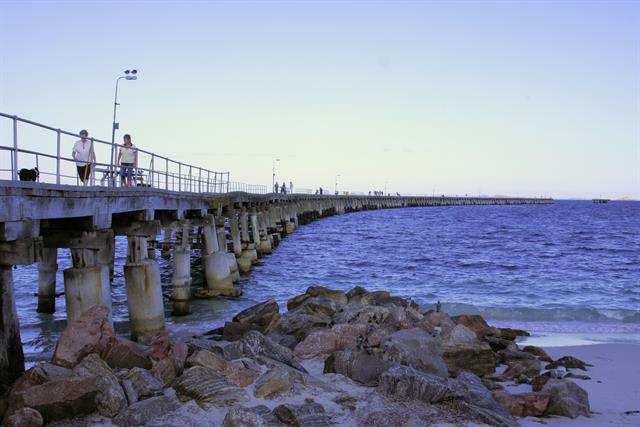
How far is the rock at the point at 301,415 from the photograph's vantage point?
23.3ft

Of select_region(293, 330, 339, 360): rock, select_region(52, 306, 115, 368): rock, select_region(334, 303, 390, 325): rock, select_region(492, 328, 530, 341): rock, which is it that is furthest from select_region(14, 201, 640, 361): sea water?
select_region(293, 330, 339, 360): rock

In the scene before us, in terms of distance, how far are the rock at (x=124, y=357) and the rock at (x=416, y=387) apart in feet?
11.2

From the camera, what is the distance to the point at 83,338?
352 inches

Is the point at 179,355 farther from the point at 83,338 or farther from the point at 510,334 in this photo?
the point at 510,334

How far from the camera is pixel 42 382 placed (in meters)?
7.66

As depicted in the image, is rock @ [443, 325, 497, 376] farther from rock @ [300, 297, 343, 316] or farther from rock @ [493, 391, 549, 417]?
rock @ [300, 297, 343, 316]

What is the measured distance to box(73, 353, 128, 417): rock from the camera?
23.9 ft

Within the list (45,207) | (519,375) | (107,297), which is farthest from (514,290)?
(45,207)

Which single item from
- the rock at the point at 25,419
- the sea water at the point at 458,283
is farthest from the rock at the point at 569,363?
the rock at the point at 25,419

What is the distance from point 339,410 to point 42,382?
3716mm

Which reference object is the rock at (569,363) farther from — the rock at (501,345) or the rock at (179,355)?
the rock at (179,355)

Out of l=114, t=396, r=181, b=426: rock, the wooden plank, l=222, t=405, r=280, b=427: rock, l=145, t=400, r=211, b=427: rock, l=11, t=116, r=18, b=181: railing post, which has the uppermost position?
l=11, t=116, r=18, b=181: railing post

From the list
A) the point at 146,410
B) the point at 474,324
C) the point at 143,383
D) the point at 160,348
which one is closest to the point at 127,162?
the point at 160,348

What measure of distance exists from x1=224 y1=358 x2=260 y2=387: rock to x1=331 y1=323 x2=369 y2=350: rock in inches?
90.4
